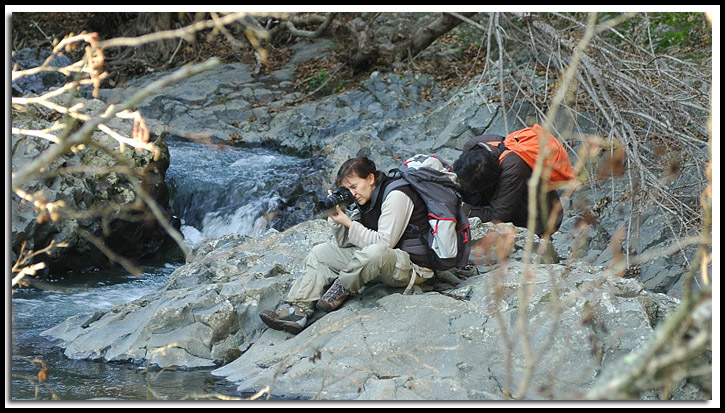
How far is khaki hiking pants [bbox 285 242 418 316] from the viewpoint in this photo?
3658 millimetres

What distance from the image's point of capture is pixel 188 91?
1141cm

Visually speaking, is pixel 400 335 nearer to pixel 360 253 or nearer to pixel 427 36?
pixel 360 253

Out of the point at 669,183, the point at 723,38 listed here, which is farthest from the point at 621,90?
the point at 723,38

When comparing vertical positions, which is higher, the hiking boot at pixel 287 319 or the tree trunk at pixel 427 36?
the tree trunk at pixel 427 36

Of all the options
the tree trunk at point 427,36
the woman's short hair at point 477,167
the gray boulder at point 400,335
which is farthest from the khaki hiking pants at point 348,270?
the tree trunk at point 427,36

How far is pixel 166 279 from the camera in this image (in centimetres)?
638

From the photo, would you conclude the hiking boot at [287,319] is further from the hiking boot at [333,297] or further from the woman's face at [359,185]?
the woman's face at [359,185]

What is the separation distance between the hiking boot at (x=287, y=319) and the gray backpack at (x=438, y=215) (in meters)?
0.71

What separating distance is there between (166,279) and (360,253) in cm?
327

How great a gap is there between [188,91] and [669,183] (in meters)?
8.06

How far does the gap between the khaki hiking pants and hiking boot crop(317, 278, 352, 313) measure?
6 cm

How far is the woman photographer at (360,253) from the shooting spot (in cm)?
369

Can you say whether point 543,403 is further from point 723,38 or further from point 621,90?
point 621,90

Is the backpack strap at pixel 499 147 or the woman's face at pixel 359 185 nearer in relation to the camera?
the woman's face at pixel 359 185
